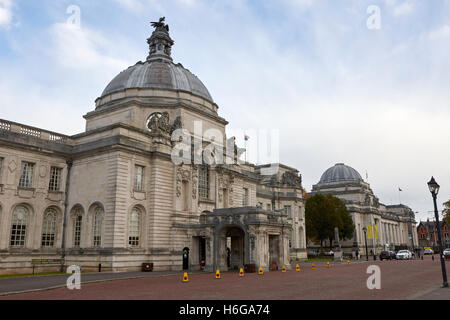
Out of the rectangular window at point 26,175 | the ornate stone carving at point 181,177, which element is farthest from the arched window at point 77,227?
the ornate stone carving at point 181,177

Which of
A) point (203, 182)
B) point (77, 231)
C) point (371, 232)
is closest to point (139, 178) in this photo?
point (77, 231)

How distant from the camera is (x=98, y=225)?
37875mm

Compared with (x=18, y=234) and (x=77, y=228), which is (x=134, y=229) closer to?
(x=77, y=228)

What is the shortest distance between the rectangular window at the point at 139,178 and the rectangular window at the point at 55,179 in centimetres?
788

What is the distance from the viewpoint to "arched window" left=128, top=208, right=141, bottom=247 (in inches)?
1501

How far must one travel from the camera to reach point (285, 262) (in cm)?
4069

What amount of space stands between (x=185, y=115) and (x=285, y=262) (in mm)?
20232

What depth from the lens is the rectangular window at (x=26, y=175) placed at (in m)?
36.8

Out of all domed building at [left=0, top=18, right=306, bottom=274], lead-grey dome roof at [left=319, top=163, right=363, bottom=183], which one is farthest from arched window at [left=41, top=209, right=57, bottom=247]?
lead-grey dome roof at [left=319, top=163, right=363, bottom=183]

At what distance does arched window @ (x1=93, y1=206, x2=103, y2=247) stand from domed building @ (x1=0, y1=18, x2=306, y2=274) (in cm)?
13

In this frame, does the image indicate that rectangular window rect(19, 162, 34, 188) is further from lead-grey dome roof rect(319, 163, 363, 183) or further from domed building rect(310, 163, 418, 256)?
lead-grey dome roof rect(319, 163, 363, 183)

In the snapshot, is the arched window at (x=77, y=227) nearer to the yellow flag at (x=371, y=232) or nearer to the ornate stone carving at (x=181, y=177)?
the ornate stone carving at (x=181, y=177)
